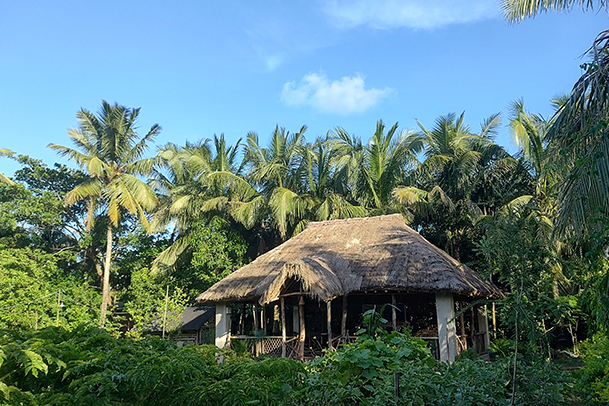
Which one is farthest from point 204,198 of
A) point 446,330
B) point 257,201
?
point 446,330

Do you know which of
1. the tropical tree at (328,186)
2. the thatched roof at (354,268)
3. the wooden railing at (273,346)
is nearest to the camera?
the thatched roof at (354,268)

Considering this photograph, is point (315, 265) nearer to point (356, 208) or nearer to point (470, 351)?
point (470, 351)

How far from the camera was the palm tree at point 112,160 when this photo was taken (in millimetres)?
19219

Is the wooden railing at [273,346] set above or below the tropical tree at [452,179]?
below

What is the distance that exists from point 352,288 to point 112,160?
43.0 ft

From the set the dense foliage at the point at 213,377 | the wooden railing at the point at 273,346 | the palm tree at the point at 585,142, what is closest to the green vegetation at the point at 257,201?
the palm tree at the point at 585,142

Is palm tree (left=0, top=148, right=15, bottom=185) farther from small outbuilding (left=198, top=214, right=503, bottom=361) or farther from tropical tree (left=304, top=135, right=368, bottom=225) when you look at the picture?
tropical tree (left=304, top=135, right=368, bottom=225)

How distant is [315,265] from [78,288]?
43.3 ft

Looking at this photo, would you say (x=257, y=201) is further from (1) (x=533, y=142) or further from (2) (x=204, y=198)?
(1) (x=533, y=142)

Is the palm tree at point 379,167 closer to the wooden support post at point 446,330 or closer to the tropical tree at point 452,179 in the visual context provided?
the tropical tree at point 452,179

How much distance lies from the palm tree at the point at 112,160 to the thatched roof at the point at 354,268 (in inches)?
284

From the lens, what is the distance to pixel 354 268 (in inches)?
522

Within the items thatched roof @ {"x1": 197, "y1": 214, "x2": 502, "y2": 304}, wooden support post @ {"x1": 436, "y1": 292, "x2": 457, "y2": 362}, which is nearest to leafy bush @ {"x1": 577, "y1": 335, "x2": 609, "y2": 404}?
thatched roof @ {"x1": 197, "y1": 214, "x2": 502, "y2": 304}

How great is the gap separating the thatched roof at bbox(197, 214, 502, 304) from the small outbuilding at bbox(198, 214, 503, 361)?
25 mm
